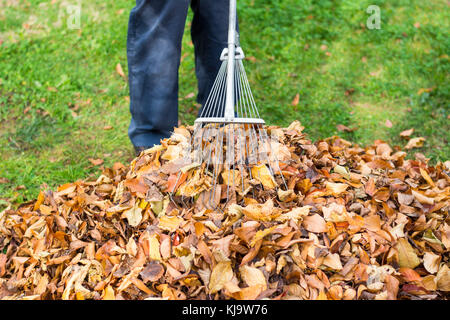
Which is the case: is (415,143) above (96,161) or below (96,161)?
above

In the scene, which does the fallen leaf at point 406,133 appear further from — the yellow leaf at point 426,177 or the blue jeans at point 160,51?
the blue jeans at point 160,51

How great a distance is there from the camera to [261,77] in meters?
3.47

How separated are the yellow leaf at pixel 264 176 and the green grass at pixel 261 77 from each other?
1.22 m

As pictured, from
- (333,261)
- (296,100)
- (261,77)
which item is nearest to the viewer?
(333,261)

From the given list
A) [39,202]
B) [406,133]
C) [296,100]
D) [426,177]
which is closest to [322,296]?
[426,177]

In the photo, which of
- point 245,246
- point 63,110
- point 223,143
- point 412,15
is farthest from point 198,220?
point 412,15

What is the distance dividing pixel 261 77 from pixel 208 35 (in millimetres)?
1018

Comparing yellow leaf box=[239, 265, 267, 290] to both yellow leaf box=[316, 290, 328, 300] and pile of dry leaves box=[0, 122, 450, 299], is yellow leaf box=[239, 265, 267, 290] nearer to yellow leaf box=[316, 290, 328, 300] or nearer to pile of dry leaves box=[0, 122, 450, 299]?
pile of dry leaves box=[0, 122, 450, 299]

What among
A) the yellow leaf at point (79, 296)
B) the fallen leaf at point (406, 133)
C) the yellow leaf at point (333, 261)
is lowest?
the yellow leaf at point (79, 296)

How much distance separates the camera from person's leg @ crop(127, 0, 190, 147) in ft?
7.31

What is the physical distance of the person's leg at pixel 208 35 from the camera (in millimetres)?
2439

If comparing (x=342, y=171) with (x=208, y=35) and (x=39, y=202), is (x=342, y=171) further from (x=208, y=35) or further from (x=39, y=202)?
(x=39, y=202)

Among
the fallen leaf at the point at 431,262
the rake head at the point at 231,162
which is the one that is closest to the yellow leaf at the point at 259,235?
the rake head at the point at 231,162

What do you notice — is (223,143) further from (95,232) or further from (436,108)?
(436,108)
